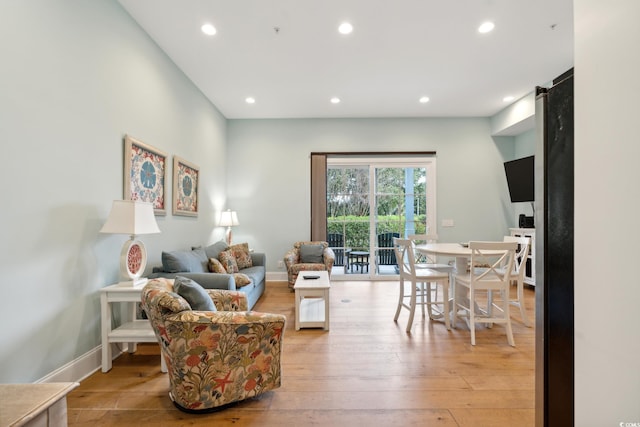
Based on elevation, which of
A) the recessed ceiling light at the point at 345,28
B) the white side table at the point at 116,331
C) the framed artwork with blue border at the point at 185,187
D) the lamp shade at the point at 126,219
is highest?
the recessed ceiling light at the point at 345,28

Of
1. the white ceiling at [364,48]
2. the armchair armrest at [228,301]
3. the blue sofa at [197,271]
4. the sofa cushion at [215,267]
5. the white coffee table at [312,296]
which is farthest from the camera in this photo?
the sofa cushion at [215,267]

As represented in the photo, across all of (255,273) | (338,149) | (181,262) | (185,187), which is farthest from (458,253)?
(185,187)

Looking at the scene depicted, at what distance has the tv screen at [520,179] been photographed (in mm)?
4566

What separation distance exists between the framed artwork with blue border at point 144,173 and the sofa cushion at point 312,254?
2381mm

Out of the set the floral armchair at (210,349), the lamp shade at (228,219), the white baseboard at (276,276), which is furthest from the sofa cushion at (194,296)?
the white baseboard at (276,276)

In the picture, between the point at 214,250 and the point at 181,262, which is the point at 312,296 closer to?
the point at 181,262

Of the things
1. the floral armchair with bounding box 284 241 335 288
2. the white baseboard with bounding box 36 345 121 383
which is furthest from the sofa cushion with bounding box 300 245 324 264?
the white baseboard with bounding box 36 345 121 383

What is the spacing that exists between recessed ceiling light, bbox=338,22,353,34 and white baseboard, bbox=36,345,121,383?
12.1 feet

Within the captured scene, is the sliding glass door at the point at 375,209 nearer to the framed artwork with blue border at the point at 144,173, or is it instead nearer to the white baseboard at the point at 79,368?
the framed artwork with blue border at the point at 144,173

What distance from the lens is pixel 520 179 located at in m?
4.75

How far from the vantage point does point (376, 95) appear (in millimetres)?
4445

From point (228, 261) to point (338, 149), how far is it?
3.01m

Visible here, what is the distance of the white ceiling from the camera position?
8.56ft

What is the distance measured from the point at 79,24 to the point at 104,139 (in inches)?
33.6
